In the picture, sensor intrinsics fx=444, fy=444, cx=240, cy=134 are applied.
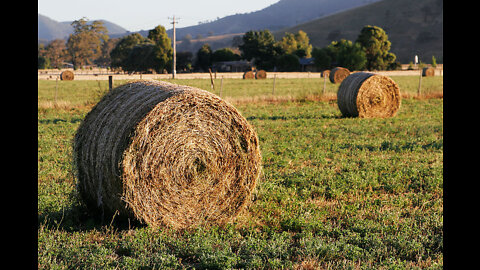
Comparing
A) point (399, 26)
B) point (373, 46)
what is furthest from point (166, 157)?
point (399, 26)

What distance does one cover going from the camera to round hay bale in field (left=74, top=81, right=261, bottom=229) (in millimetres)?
5324

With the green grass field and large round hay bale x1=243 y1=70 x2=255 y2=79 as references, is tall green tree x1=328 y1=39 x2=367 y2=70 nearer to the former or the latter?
large round hay bale x1=243 y1=70 x2=255 y2=79

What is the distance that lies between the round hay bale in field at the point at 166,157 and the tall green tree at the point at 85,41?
376 ft

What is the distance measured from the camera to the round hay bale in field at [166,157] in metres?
5.32

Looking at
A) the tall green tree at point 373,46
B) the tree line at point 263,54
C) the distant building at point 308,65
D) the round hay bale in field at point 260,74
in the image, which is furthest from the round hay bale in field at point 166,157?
the distant building at point 308,65

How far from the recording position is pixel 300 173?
8.32 m

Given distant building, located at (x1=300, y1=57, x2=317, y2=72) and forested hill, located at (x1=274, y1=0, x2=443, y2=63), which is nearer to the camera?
distant building, located at (x1=300, y1=57, x2=317, y2=72)

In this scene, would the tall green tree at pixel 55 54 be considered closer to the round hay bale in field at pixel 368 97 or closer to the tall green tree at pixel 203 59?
the tall green tree at pixel 203 59

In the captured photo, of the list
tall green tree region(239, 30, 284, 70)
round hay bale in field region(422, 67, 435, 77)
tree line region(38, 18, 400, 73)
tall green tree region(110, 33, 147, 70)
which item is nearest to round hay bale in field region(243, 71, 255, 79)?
tree line region(38, 18, 400, 73)

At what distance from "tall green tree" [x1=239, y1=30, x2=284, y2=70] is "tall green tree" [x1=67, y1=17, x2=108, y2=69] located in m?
51.9

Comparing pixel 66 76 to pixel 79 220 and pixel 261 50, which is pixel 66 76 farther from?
pixel 79 220

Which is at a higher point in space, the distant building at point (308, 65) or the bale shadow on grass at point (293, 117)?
the distant building at point (308, 65)
